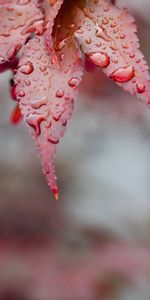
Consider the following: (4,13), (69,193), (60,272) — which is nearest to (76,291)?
(60,272)

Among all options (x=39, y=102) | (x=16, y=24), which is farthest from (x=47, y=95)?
(x=16, y=24)

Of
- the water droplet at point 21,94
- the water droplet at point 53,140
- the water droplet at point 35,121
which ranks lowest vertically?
the water droplet at point 53,140

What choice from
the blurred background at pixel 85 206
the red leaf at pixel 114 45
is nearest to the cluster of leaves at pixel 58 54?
the red leaf at pixel 114 45

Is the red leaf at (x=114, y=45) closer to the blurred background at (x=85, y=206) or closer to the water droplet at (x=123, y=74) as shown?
the water droplet at (x=123, y=74)

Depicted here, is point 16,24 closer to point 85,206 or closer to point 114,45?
point 114,45

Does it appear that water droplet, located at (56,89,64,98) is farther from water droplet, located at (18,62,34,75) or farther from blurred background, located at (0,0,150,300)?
blurred background, located at (0,0,150,300)

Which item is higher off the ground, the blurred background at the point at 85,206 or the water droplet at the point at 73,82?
the water droplet at the point at 73,82

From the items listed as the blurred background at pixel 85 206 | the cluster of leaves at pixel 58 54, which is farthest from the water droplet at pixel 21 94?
the blurred background at pixel 85 206

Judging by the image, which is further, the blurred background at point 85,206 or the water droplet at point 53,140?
the blurred background at point 85,206
